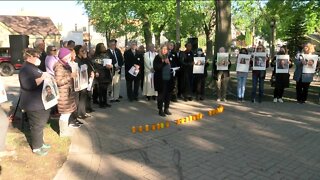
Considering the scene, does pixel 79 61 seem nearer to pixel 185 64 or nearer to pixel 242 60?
pixel 185 64

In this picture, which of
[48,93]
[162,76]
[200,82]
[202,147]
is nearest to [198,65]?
[200,82]

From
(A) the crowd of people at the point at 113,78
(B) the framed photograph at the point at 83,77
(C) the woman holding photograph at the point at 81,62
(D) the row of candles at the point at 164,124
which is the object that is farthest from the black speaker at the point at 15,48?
(D) the row of candles at the point at 164,124

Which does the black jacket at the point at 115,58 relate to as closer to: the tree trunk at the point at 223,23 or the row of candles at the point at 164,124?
the row of candles at the point at 164,124

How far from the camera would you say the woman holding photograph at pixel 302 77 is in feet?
35.9

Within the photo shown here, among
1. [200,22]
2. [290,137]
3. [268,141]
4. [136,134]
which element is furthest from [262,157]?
[200,22]

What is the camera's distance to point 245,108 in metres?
10.5

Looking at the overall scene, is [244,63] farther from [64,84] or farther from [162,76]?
[64,84]

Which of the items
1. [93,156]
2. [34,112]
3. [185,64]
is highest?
[185,64]

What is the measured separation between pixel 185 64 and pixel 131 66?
1849 mm

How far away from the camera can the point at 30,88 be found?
20.0 feet

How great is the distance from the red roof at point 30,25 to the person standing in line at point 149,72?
39750mm

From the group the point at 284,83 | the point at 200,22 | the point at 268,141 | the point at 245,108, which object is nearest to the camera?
the point at 268,141

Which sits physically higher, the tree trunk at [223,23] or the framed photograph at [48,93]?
the tree trunk at [223,23]

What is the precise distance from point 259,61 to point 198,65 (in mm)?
2016
